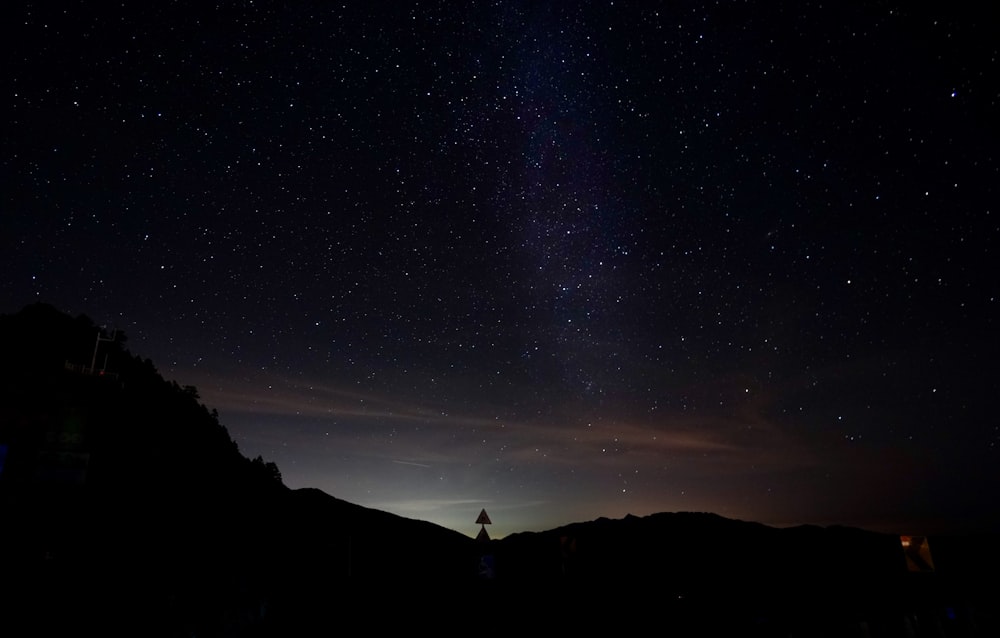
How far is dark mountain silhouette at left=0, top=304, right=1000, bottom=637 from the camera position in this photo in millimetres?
10867

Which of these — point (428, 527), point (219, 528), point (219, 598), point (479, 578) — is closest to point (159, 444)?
point (219, 528)

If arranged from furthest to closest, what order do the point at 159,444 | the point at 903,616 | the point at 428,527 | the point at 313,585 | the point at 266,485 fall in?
the point at 428,527
the point at 266,485
the point at 313,585
the point at 159,444
the point at 903,616

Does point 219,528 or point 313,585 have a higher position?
point 219,528

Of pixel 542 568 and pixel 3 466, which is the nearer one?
pixel 3 466

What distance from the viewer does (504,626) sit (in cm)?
1702

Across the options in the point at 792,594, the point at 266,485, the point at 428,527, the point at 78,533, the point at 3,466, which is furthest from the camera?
the point at 428,527

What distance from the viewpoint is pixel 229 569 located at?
1678 centimetres

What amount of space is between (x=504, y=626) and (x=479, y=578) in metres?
2.37

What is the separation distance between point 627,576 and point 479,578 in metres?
6.52

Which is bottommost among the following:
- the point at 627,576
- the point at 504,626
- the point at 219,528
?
the point at 504,626

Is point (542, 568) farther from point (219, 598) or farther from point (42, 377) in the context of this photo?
point (42, 377)

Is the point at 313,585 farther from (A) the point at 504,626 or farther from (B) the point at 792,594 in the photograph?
(B) the point at 792,594

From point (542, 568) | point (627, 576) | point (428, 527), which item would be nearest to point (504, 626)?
point (542, 568)

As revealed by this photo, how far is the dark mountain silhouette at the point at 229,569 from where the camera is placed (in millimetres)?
10867
